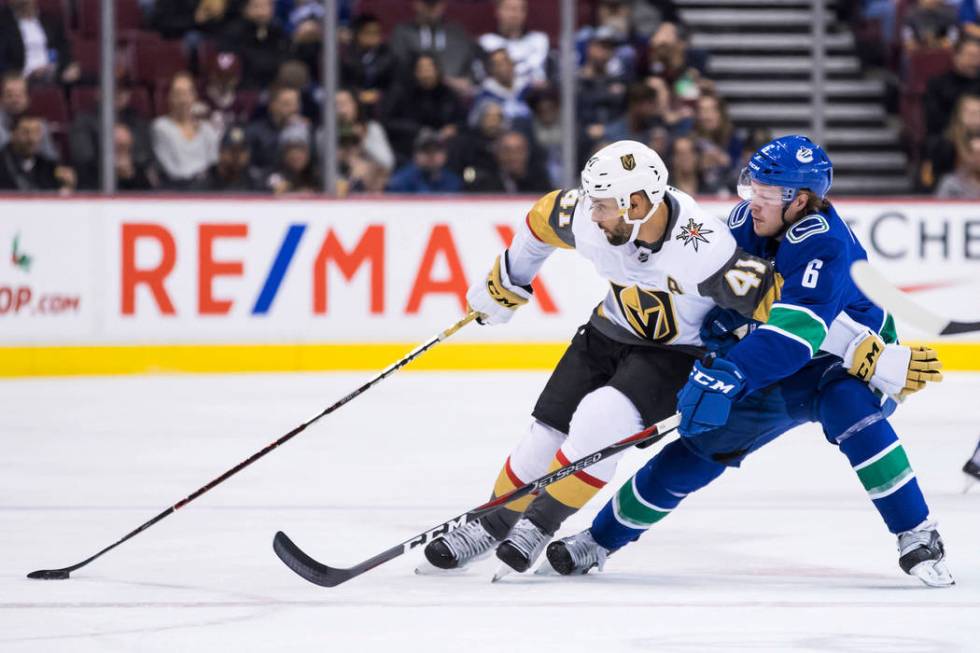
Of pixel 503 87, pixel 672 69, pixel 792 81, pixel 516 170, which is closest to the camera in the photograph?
pixel 516 170

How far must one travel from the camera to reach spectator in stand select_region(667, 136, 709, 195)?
9.30 m

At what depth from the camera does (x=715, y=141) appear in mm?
9625

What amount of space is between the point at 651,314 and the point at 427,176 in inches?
198

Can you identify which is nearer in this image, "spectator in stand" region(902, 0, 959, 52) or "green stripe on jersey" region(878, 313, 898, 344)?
"green stripe on jersey" region(878, 313, 898, 344)

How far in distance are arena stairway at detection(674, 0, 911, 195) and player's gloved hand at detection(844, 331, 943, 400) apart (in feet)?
20.7

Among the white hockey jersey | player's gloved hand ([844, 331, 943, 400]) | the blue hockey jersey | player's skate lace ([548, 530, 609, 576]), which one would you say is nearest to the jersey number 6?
the blue hockey jersey

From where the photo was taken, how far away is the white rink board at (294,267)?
8547 mm

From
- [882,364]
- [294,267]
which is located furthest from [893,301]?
[294,267]

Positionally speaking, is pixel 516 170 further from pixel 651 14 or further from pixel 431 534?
pixel 431 534

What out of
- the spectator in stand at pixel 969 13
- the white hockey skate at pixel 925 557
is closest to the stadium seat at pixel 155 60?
the spectator in stand at pixel 969 13

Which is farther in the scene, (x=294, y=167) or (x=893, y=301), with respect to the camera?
(x=294, y=167)

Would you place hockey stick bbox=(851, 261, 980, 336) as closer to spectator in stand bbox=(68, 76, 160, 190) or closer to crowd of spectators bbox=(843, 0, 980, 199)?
spectator in stand bbox=(68, 76, 160, 190)

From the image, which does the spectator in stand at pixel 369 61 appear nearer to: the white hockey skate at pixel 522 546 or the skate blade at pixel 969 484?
the skate blade at pixel 969 484

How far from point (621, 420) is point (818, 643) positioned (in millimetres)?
829
